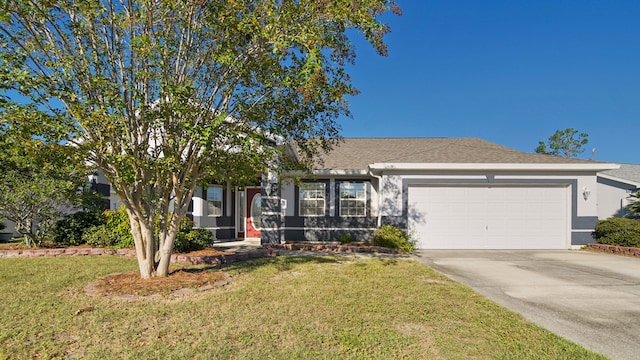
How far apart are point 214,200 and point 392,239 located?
7448 mm

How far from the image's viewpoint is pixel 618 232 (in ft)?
38.8

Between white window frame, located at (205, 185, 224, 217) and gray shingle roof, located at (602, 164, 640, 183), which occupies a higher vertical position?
gray shingle roof, located at (602, 164, 640, 183)

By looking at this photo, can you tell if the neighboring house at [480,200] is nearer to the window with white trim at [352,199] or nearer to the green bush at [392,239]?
the green bush at [392,239]

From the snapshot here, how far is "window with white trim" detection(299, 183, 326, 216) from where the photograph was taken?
13508 mm

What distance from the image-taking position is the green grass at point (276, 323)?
3.65 m

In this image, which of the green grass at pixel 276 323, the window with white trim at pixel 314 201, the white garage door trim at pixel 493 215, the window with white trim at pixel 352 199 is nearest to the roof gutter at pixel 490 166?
the white garage door trim at pixel 493 215

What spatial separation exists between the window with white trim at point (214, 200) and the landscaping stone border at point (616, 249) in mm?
14594

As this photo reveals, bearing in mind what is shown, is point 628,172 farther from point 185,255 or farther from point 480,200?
point 185,255

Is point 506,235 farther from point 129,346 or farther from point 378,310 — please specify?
point 129,346

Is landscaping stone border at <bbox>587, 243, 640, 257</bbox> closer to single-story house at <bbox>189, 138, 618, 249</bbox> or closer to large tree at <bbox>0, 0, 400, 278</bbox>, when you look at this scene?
single-story house at <bbox>189, 138, 618, 249</bbox>

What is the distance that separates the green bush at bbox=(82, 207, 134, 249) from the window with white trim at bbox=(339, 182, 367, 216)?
7724mm

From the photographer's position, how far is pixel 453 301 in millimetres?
5551

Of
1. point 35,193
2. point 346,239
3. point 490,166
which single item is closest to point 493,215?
point 490,166

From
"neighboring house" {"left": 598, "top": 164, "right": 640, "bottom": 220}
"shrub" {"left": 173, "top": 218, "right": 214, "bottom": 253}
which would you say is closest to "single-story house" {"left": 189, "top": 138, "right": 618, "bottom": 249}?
"shrub" {"left": 173, "top": 218, "right": 214, "bottom": 253}
